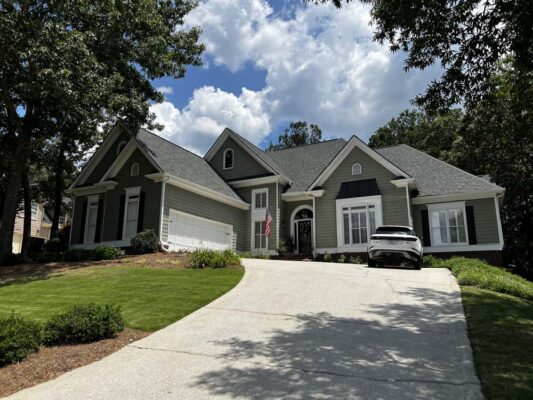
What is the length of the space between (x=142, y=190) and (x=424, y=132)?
109 ft

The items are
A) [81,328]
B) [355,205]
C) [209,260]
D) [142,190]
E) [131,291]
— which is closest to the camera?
[81,328]

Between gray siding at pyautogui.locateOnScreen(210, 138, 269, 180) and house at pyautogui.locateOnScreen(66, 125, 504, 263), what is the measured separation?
0.09 metres

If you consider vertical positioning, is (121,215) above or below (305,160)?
below

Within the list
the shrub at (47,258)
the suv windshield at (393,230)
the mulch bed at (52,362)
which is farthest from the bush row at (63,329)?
the shrub at (47,258)

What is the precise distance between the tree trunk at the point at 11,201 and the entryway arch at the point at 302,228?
14.4m

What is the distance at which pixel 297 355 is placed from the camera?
620 centimetres

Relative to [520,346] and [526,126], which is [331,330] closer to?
[520,346]

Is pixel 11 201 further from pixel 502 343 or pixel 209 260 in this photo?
pixel 502 343

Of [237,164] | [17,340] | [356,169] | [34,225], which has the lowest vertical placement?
[17,340]

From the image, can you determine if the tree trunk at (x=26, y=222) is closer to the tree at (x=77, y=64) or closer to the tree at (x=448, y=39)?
the tree at (x=77, y=64)

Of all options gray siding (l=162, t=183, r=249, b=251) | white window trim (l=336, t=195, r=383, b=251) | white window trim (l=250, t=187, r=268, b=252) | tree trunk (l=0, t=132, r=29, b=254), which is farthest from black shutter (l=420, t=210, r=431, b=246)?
tree trunk (l=0, t=132, r=29, b=254)

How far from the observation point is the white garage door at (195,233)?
2058 centimetres

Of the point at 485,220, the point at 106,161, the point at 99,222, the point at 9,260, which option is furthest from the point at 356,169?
the point at 9,260

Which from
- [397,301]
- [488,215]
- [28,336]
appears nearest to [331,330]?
[397,301]
